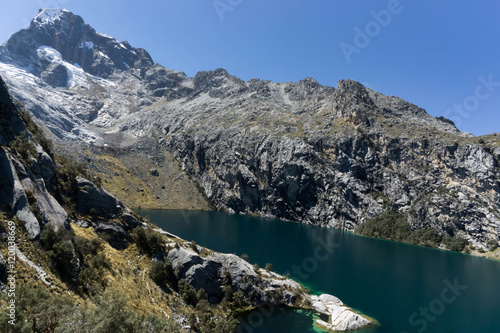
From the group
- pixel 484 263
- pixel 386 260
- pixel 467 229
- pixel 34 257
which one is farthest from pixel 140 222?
pixel 467 229

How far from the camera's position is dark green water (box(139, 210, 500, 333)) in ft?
164

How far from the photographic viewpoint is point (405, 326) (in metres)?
48.5

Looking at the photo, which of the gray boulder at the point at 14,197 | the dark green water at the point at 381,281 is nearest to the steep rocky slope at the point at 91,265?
the gray boulder at the point at 14,197

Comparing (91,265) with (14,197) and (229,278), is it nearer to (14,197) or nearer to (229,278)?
(14,197)

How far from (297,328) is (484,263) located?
389 ft

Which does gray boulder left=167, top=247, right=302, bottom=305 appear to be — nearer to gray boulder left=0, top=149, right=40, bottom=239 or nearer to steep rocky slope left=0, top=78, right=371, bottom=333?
steep rocky slope left=0, top=78, right=371, bottom=333

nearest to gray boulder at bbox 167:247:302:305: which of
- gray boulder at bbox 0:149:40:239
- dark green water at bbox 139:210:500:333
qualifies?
dark green water at bbox 139:210:500:333

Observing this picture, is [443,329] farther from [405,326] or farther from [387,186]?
[387,186]

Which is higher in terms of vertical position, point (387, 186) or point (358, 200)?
point (387, 186)

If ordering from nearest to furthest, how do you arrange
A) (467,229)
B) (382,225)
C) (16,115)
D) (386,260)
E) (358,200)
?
(16,115) → (386,260) → (467,229) → (382,225) → (358,200)

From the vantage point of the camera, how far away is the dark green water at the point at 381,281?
50.0 meters

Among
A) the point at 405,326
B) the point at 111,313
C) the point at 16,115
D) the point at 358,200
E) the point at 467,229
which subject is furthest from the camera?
the point at 358,200

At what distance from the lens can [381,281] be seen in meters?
72.9

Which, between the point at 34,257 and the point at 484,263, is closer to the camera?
the point at 34,257
